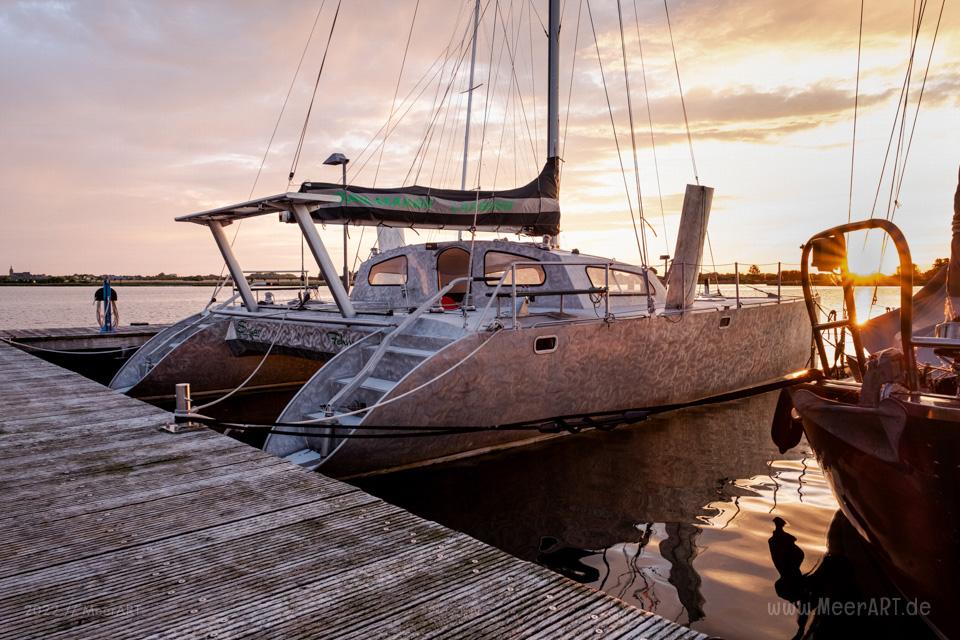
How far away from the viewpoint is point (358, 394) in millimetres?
6367

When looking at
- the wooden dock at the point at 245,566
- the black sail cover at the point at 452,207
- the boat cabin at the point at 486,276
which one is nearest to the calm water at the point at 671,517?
the wooden dock at the point at 245,566

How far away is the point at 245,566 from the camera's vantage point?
296cm

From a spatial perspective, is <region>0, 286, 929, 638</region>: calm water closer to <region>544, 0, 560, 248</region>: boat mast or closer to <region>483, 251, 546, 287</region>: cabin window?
<region>483, 251, 546, 287</region>: cabin window

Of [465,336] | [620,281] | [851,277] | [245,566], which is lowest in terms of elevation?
[245,566]

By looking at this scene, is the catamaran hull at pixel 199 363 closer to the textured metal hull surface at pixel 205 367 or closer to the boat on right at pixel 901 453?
the textured metal hull surface at pixel 205 367

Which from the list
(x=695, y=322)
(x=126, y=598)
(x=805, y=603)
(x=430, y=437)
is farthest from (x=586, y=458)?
(x=126, y=598)

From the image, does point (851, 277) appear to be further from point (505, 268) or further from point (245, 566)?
point (505, 268)

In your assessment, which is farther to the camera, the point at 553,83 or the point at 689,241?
the point at 553,83

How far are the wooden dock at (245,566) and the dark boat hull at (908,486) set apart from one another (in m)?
1.70

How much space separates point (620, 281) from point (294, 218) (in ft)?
16.9

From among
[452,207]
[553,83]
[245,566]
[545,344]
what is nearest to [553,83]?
[553,83]

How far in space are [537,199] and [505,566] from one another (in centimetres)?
794

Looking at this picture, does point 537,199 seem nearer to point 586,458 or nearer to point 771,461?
point 586,458

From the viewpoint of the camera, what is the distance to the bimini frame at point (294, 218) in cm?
714
